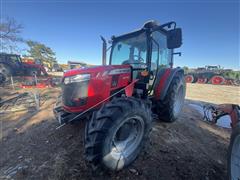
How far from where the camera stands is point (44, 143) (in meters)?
3.12

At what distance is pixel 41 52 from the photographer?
1597 inches

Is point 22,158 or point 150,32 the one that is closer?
point 22,158

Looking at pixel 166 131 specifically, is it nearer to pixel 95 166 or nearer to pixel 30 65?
pixel 95 166

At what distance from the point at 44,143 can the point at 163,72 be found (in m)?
3.17

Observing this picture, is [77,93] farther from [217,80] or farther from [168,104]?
[217,80]

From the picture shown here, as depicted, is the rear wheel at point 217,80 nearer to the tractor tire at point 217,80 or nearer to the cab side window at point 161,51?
the tractor tire at point 217,80

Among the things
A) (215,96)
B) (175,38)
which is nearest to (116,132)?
(175,38)

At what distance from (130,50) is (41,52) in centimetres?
4388

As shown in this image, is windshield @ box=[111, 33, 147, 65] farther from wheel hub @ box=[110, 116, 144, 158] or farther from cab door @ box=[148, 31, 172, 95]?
wheel hub @ box=[110, 116, 144, 158]

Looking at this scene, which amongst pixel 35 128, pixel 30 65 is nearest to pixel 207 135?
pixel 35 128

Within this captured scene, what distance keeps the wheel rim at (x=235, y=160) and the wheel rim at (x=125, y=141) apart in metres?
1.30

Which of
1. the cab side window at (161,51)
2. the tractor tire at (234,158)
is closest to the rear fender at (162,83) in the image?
the cab side window at (161,51)

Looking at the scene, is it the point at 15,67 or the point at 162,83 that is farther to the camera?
the point at 15,67

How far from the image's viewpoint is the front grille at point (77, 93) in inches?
96.3
